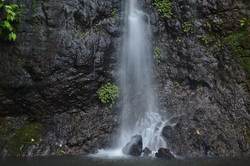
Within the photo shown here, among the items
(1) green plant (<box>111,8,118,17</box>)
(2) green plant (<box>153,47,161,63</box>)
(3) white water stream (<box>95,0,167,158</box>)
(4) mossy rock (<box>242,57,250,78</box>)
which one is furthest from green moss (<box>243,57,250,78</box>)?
(1) green plant (<box>111,8,118,17</box>)

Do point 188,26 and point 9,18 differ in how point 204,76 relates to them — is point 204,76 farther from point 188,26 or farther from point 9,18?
point 9,18

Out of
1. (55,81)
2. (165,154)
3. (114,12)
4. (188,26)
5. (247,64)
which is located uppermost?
(114,12)

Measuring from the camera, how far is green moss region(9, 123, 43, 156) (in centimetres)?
713

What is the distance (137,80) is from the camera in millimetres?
9375

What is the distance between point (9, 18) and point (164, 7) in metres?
6.05

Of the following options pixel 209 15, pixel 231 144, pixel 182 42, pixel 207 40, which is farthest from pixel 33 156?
pixel 209 15

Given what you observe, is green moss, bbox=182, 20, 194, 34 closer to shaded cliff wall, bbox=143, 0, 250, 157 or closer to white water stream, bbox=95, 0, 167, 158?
shaded cliff wall, bbox=143, 0, 250, 157

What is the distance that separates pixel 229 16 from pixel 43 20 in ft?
23.1

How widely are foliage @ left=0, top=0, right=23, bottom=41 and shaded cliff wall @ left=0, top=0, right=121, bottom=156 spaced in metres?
0.25

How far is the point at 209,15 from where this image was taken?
9.40 m

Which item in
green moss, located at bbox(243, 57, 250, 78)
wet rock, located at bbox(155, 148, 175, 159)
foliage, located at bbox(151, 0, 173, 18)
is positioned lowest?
wet rock, located at bbox(155, 148, 175, 159)

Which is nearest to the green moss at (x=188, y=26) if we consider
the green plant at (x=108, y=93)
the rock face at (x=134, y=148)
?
the green plant at (x=108, y=93)

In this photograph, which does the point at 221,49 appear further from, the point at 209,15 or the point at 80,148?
the point at 80,148

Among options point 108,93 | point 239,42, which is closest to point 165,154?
point 108,93
